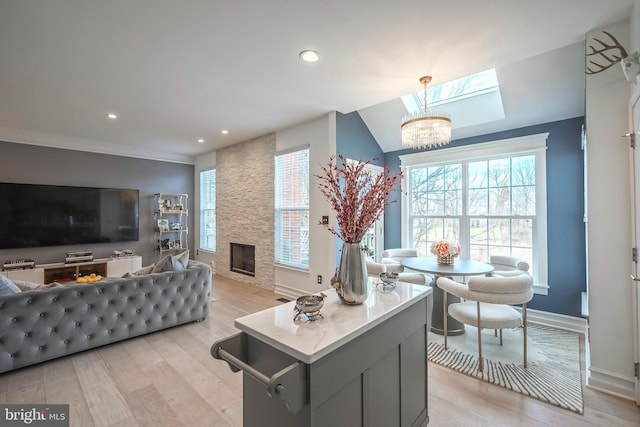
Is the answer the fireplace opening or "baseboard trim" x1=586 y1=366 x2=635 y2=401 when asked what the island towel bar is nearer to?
"baseboard trim" x1=586 y1=366 x2=635 y2=401

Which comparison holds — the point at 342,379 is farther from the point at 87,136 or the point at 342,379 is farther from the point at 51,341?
the point at 87,136

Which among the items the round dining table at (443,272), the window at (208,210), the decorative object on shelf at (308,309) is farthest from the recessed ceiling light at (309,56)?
the window at (208,210)

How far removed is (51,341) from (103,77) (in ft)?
8.56

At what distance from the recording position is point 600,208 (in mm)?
2137

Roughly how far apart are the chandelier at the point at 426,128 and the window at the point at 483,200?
1561 mm

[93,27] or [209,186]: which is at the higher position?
[93,27]

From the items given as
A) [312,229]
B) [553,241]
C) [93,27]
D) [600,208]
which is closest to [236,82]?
[93,27]

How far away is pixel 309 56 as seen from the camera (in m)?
2.51

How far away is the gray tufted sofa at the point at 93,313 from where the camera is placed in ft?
7.66

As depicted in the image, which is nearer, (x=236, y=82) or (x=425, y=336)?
(x=425, y=336)

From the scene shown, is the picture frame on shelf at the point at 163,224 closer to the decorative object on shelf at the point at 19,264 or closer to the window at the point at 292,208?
the decorative object on shelf at the point at 19,264

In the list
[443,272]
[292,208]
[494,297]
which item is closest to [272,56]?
[292,208]

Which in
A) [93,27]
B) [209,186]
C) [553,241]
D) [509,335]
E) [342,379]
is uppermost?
[93,27]

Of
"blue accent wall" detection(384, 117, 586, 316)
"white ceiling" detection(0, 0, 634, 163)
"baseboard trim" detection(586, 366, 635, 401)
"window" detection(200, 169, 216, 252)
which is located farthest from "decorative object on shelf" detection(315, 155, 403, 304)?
"window" detection(200, 169, 216, 252)
